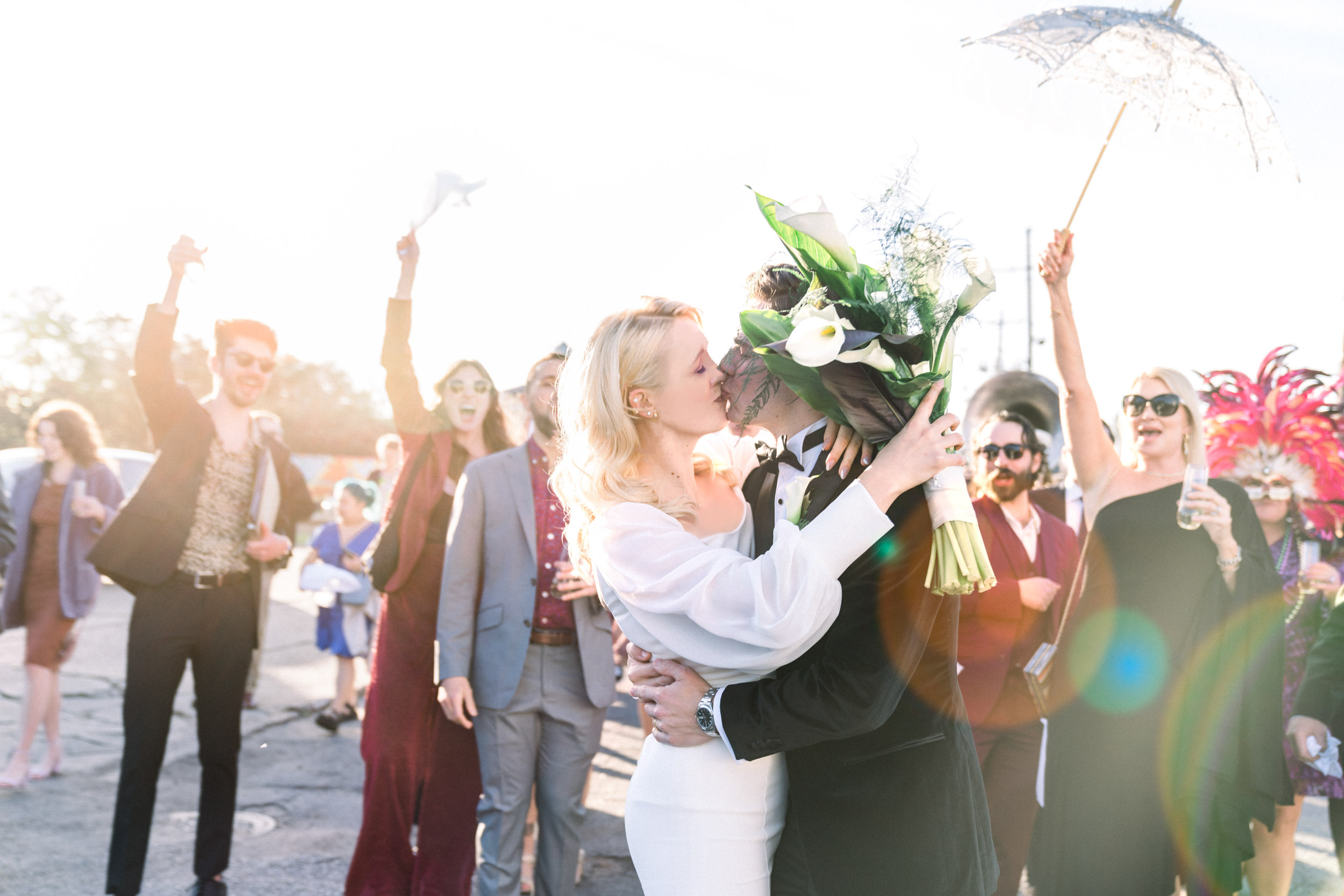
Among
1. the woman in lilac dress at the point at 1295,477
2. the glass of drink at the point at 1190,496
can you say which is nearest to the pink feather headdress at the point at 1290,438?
the woman in lilac dress at the point at 1295,477

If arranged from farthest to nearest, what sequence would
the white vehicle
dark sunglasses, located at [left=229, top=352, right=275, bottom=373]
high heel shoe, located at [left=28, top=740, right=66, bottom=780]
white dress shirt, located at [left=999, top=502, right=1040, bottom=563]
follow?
the white vehicle, high heel shoe, located at [left=28, top=740, right=66, bottom=780], white dress shirt, located at [left=999, top=502, right=1040, bottom=563], dark sunglasses, located at [left=229, top=352, right=275, bottom=373]

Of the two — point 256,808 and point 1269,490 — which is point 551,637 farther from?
point 1269,490

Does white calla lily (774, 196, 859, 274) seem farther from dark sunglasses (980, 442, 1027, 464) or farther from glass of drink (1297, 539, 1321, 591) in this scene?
glass of drink (1297, 539, 1321, 591)

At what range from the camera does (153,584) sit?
3.89 m

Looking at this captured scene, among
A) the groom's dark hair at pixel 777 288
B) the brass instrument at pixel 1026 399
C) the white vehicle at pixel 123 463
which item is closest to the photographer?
the groom's dark hair at pixel 777 288

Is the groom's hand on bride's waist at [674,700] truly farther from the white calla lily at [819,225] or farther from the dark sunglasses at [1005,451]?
the dark sunglasses at [1005,451]

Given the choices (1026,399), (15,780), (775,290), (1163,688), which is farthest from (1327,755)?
(15,780)

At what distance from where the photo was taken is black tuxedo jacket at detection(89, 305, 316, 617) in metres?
3.88

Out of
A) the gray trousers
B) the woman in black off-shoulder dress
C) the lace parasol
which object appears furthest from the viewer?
the gray trousers

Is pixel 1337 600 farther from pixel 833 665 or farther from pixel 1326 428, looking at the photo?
pixel 833 665

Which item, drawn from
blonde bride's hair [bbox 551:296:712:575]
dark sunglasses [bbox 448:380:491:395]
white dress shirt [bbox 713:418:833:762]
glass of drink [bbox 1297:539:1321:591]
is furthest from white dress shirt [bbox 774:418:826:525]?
glass of drink [bbox 1297:539:1321:591]

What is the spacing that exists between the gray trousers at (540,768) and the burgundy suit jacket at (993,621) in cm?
165

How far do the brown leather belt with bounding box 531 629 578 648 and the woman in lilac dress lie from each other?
3.52 metres

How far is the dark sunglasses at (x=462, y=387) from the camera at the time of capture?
4520 millimetres
